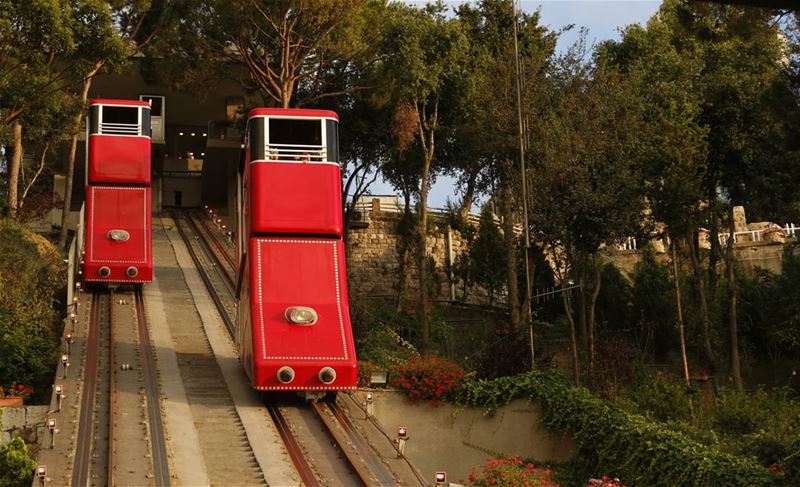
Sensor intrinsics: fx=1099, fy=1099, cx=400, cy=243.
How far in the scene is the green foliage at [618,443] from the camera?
1544cm

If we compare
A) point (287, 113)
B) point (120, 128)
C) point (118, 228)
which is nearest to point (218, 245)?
point (120, 128)

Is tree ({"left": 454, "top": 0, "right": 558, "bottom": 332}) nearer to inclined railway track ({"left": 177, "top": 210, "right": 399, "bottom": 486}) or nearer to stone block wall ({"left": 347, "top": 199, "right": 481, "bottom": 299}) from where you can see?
stone block wall ({"left": 347, "top": 199, "right": 481, "bottom": 299})

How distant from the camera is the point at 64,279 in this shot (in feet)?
86.6

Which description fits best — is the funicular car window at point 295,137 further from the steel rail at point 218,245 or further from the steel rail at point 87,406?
the steel rail at point 218,245

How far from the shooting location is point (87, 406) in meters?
17.5

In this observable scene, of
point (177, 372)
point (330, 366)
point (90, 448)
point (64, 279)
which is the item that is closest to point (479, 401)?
point (330, 366)

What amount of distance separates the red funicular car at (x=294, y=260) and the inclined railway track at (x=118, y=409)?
1951 mm

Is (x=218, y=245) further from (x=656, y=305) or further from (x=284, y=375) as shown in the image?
(x=284, y=375)

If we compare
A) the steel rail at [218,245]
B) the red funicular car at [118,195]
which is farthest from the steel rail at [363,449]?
the steel rail at [218,245]

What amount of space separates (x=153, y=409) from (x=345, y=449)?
3684 millimetres

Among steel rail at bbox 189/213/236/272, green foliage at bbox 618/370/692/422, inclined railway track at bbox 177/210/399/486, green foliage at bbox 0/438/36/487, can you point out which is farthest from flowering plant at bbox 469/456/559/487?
steel rail at bbox 189/213/236/272

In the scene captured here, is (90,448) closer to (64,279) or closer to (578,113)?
(64,279)

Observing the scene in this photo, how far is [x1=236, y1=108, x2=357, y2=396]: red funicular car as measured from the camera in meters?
17.8

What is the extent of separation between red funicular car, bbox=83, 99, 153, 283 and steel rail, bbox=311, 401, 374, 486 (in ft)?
31.1
